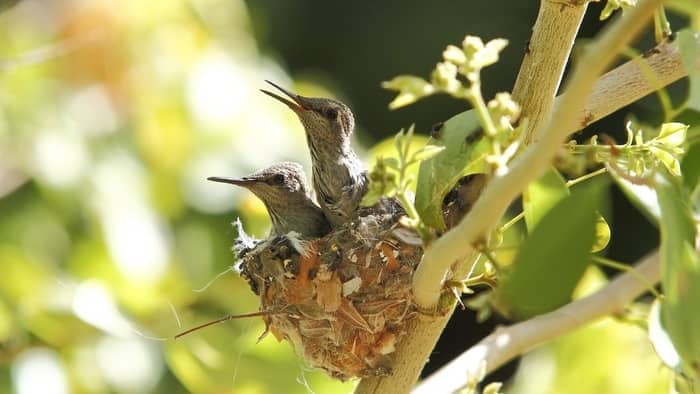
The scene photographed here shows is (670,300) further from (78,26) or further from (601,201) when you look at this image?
(78,26)

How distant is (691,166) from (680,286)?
9.3 inches

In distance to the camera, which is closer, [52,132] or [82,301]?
[82,301]

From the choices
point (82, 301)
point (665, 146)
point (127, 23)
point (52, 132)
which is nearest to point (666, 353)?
point (665, 146)

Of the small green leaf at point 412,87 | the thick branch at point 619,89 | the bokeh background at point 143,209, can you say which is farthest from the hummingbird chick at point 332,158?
the small green leaf at point 412,87

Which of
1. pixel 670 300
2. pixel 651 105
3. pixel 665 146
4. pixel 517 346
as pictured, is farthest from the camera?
pixel 651 105

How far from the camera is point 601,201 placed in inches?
42.4

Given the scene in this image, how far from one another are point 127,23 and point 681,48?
11.2 ft

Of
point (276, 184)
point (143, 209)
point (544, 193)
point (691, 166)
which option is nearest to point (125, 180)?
point (143, 209)

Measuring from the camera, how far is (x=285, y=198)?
3.08 metres

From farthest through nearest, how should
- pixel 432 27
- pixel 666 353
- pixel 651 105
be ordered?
pixel 432 27
pixel 651 105
pixel 666 353

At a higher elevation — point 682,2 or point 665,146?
point 682,2

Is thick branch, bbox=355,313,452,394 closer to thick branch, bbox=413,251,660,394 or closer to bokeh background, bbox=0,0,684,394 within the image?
thick branch, bbox=413,251,660,394

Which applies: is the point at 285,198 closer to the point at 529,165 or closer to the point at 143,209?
the point at 143,209

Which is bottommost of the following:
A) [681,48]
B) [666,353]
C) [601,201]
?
[666,353]
